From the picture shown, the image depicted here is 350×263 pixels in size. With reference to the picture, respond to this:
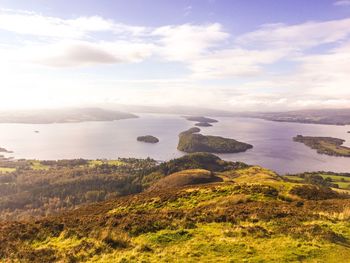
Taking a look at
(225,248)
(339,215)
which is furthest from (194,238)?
(339,215)

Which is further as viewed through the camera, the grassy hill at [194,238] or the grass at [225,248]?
the grassy hill at [194,238]

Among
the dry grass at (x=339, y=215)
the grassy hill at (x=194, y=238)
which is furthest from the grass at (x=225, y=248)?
the dry grass at (x=339, y=215)

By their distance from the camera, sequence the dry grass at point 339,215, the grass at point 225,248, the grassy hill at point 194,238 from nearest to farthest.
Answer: the grass at point 225,248 → the grassy hill at point 194,238 → the dry grass at point 339,215

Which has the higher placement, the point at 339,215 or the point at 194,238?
the point at 339,215

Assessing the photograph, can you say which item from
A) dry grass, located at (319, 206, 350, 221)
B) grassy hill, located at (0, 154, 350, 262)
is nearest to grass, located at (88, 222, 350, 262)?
grassy hill, located at (0, 154, 350, 262)

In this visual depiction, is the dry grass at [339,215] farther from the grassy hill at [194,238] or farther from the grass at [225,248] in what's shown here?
the grass at [225,248]

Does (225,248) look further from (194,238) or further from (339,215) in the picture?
(339,215)

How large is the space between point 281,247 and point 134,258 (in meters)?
9.21

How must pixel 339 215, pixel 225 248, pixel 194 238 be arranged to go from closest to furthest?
pixel 225 248
pixel 194 238
pixel 339 215

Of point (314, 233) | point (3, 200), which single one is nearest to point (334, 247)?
point (314, 233)

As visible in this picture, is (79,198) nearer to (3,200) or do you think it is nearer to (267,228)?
(3,200)

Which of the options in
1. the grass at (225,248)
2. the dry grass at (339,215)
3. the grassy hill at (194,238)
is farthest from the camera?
the dry grass at (339,215)

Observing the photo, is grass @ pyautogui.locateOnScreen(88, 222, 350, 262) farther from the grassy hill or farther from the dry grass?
the dry grass

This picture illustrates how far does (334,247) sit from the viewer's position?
1781 centimetres
